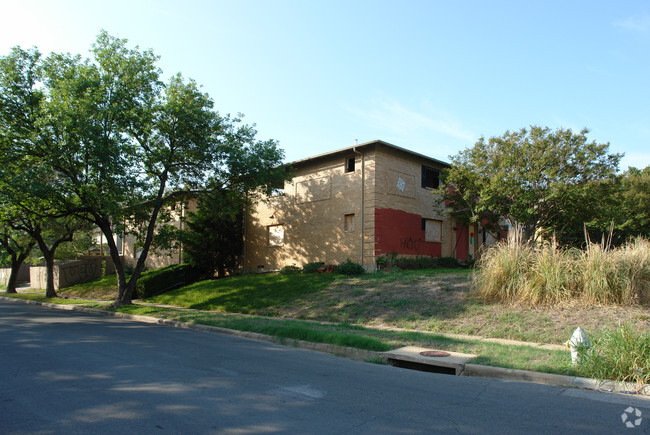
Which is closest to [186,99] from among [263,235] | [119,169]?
[119,169]

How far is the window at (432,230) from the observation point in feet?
79.7

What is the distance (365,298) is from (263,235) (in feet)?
41.3

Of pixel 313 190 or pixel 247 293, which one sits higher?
pixel 313 190

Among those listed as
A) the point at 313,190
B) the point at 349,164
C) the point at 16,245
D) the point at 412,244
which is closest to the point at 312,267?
the point at 313,190

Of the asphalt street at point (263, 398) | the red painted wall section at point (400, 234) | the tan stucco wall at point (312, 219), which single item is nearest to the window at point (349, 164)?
the tan stucco wall at point (312, 219)

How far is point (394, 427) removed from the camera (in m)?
4.66

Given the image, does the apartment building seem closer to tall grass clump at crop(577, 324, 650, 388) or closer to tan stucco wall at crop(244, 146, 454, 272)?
tan stucco wall at crop(244, 146, 454, 272)

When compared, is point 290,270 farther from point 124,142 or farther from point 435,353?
point 435,353

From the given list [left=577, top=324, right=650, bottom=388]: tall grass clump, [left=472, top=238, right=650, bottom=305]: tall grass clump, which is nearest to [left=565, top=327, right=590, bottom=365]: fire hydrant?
[left=577, top=324, right=650, bottom=388]: tall grass clump

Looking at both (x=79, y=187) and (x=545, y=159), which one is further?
(x=545, y=159)

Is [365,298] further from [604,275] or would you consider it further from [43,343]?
[43,343]

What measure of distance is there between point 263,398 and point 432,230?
2041cm

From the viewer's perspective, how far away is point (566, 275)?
38.2ft

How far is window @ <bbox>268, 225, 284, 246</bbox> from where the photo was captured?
25808 millimetres
